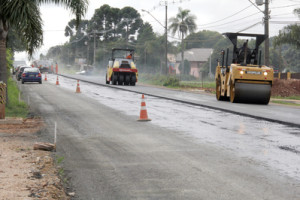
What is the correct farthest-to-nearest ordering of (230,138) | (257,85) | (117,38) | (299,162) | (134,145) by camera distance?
1. (117,38)
2. (257,85)
3. (230,138)
4. (134,145)
5. (299,162)

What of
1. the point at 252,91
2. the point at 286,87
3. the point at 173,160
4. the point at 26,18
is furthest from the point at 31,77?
the point at 173,160

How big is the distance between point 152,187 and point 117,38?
101m

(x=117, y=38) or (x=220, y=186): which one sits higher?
(x=117, y=38)

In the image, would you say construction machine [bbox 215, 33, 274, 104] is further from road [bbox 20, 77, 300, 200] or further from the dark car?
the dark car

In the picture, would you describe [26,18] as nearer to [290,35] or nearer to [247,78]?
[247,78]

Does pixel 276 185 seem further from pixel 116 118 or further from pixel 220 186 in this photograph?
pixel 116 118

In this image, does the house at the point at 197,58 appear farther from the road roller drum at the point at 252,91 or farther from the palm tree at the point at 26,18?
the palm tree at the point at 26,18

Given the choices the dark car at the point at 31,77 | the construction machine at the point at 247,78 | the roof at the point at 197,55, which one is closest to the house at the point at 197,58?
the roof at the point at 197,55

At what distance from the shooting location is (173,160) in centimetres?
883

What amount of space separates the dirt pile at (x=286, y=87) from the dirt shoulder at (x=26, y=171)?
2382 cm

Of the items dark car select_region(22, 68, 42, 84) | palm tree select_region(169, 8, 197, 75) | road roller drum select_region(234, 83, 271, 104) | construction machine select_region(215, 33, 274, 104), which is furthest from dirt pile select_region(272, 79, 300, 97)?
palm tree select_region(169, 8, 197, 75)

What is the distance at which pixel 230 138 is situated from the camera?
11750mm

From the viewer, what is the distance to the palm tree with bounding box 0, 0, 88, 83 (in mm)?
16047

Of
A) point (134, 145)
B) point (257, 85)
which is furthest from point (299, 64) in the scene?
point (134, 145)
